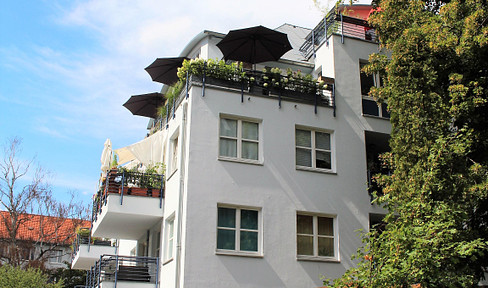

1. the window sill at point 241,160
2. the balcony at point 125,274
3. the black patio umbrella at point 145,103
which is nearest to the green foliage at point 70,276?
the black patio umbrella at point 145,103

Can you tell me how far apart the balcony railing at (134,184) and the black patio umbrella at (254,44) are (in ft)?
17.6

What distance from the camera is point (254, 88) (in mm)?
19531

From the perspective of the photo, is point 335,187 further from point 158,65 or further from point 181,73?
point 158,65

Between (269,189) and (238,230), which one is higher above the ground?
(269,189)

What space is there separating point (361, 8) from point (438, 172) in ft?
47.4

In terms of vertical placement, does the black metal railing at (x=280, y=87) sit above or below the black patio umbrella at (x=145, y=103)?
A: below

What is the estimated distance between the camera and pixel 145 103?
1069 inches

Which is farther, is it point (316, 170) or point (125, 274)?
point (125, 274)

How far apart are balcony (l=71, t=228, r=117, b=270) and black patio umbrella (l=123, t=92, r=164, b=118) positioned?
820 cm

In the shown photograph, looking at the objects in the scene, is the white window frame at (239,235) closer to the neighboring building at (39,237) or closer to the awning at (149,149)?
the awning at (149,149)

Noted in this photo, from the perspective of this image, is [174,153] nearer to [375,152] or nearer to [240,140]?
[240,140]

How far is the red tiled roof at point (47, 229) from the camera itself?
5241 centimetres

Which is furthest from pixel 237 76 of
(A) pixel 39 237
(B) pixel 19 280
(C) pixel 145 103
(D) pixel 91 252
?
(A) pixel 39 237

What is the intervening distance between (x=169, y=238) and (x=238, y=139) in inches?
165
